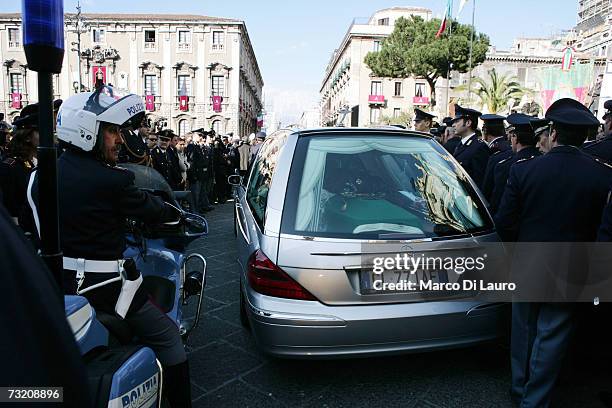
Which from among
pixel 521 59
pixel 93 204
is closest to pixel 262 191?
pixel 93 204

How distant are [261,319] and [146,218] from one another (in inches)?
36.5

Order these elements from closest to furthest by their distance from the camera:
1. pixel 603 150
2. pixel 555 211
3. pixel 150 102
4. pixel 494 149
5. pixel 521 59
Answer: pixel 555 211, pixel 603 150, pixel 494 149, pixel 150 102, pixel 521 59

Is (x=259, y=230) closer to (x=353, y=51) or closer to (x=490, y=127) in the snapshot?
(x=490, y=127)

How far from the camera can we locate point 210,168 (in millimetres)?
12039

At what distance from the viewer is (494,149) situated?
527 cm

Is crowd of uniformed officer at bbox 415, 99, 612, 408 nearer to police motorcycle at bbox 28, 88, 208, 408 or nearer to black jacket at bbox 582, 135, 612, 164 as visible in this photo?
police motorcycle at bbox 28, 88, 208, 408

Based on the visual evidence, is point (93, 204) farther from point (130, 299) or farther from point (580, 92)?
point (580, 92)

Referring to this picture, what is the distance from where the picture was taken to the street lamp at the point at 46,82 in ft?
4.31

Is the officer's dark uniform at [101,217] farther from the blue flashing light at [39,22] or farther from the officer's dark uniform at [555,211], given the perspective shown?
the officer's dark uniform at [555,211]

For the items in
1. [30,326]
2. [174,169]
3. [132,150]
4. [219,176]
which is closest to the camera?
[30,326]

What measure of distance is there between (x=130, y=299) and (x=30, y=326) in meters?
1.40

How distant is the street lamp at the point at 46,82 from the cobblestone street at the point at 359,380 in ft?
5.69

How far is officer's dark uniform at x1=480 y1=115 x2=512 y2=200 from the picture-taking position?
15.8 ft

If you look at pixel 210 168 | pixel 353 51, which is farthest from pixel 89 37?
pixel 210 168
